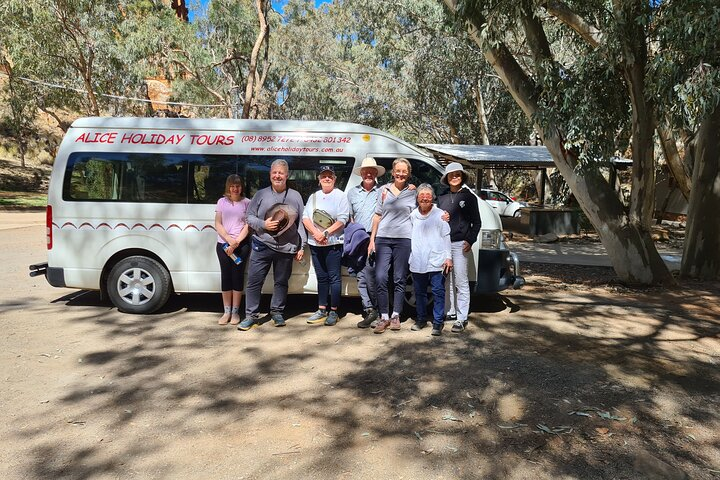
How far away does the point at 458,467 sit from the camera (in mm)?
3143

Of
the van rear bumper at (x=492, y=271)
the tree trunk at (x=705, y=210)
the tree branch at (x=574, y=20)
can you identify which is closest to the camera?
the van rear bumper at (x=492, y=271)

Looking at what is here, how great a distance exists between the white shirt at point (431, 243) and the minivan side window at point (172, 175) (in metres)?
1.15

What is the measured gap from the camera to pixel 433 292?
5.62 m

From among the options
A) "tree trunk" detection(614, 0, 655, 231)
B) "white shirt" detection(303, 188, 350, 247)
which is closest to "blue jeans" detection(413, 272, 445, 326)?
"white shirt" detection(303, 188, 350, 247)

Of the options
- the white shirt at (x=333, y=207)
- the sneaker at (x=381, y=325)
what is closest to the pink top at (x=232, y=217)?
the white shirt at (x=333, y=207)

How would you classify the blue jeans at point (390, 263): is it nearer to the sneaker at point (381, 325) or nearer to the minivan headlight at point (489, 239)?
the sneaker at point (381, 325)

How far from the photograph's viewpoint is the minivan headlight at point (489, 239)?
20.6 feet

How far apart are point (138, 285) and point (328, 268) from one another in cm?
227

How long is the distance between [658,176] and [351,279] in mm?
22987

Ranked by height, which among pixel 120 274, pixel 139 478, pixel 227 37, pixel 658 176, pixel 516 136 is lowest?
pixel 139 478

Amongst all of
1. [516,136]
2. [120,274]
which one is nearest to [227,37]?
[516,136]

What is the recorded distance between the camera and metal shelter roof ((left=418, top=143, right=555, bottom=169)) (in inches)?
650

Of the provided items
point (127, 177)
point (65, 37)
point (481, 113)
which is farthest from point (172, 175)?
point (481, 113)

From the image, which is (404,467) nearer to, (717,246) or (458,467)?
(458,467)
